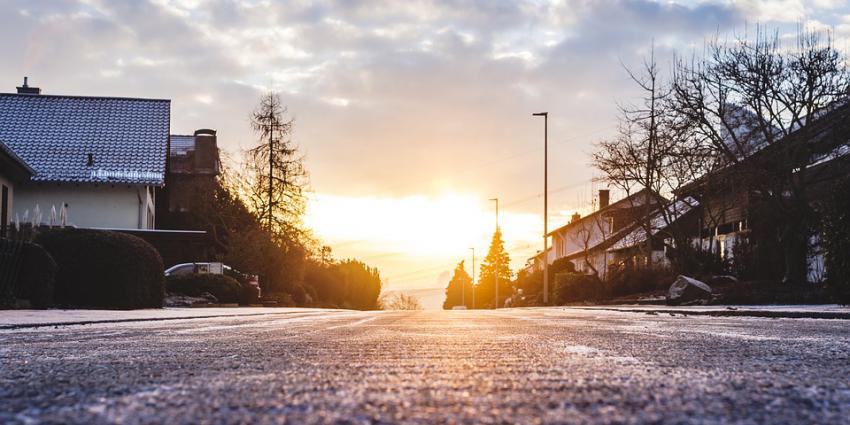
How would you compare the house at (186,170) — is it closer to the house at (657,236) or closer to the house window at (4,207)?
the house window at (4,207)

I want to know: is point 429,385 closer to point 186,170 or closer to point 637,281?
point 637,281

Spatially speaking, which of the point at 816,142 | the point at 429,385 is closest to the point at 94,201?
the point at 816,142

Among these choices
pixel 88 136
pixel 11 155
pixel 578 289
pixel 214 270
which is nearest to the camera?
pixel 11 155

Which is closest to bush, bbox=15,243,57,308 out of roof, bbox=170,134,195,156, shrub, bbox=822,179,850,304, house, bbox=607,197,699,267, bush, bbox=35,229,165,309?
bush, bbox=35,229,165,309

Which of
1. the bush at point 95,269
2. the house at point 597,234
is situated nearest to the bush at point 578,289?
the house at point 597,234

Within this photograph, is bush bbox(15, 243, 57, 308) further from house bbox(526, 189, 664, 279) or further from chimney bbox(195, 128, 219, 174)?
chimney bbox(195, 128, 219, 174)

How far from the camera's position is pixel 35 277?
46.4ft

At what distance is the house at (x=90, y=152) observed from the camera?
111 feet

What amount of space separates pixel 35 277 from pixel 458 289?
11702 centimetres

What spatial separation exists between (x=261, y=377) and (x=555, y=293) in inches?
1551

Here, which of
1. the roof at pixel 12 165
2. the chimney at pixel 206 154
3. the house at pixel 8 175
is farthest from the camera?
the chimney at pixel 206 154

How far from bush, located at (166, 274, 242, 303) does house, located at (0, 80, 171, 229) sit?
749 centimetres

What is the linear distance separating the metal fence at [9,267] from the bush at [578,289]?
26.2 meters

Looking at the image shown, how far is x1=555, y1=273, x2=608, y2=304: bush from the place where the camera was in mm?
37438
